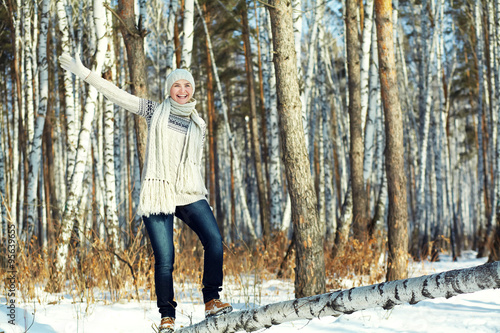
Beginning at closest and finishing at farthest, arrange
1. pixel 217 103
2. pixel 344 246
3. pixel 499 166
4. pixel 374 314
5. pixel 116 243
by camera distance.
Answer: pixel 374 314
pixel 116 243
pixel 344 246
pixel 499 166
pixel 217 103

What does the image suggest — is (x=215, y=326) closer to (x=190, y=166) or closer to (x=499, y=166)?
(x=190, y=166)

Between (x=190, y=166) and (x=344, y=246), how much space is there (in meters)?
5.18

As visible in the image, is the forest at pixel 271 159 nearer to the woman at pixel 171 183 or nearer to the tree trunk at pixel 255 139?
the tree trunk at pixel 255 139

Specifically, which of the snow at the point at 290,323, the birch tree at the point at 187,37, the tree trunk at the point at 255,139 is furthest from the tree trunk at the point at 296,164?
the tree trunk at the point at 255,139

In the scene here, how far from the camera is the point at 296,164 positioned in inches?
177

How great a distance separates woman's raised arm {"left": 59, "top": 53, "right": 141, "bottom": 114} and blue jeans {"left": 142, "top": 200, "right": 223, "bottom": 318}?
0.74 meters

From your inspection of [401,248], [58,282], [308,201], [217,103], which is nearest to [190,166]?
[308,201]

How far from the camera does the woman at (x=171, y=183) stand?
2887 millimetres

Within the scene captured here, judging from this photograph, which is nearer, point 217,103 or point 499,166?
point 499,166

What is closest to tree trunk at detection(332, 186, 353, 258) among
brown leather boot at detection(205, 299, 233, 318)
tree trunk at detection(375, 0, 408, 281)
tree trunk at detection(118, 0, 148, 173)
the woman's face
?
tree trunk at detection(375, 0, 408, 281)

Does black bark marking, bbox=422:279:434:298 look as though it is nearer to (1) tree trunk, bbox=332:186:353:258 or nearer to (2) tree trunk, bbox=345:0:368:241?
(1) tree trunk, bbox=332:186:353:258

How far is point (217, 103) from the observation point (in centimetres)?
2306

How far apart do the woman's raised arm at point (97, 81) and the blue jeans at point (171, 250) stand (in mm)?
744

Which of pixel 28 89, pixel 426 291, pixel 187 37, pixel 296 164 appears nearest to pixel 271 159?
pixel 187 37
